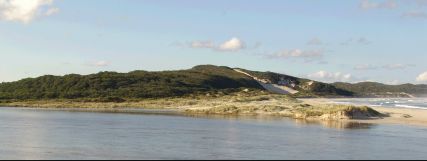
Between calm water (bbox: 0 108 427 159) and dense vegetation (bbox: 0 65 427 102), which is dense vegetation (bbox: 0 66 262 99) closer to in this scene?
dense vegetation (bbox: 0 65 427 102)

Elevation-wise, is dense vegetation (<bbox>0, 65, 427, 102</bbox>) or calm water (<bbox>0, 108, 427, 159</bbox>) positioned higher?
dense vegetation (<bbox>0, 65, 427, 102</bbox>)

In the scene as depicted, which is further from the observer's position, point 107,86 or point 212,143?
point 107,86

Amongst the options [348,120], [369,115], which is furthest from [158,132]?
[369,115]

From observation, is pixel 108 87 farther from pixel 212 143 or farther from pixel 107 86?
pixel 212 143

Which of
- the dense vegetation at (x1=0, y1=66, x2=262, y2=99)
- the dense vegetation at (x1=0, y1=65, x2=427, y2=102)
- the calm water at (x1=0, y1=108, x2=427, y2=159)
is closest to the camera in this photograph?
the calm water at (x1=0, y1=108, x2=427, y2=159)

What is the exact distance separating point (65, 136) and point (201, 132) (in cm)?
931

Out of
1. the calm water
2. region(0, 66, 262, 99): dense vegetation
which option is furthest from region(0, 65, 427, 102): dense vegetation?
the calm water

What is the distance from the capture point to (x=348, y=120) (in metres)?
57.7

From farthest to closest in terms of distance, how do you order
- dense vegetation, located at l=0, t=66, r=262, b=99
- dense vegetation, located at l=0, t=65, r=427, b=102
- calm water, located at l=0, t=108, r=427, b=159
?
dense vegetation, located at l=0, t=66, r=262, b=99 → dense vegetation, located at l=0, t=65, r=427, b=102 → calm water, located at l=0, t=108, r=427, b=159

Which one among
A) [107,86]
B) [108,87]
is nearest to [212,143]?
[108,87]

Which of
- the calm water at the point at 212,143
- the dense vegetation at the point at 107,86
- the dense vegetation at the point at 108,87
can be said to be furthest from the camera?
the dense vegetation at the point at 107,86

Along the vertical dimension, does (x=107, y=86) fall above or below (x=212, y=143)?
above

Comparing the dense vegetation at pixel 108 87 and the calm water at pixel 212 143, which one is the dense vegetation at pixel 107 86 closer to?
the dense vegetation at pixel 108 87

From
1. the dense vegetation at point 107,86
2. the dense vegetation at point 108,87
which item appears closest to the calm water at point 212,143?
the dense vegetation at point 108,87
